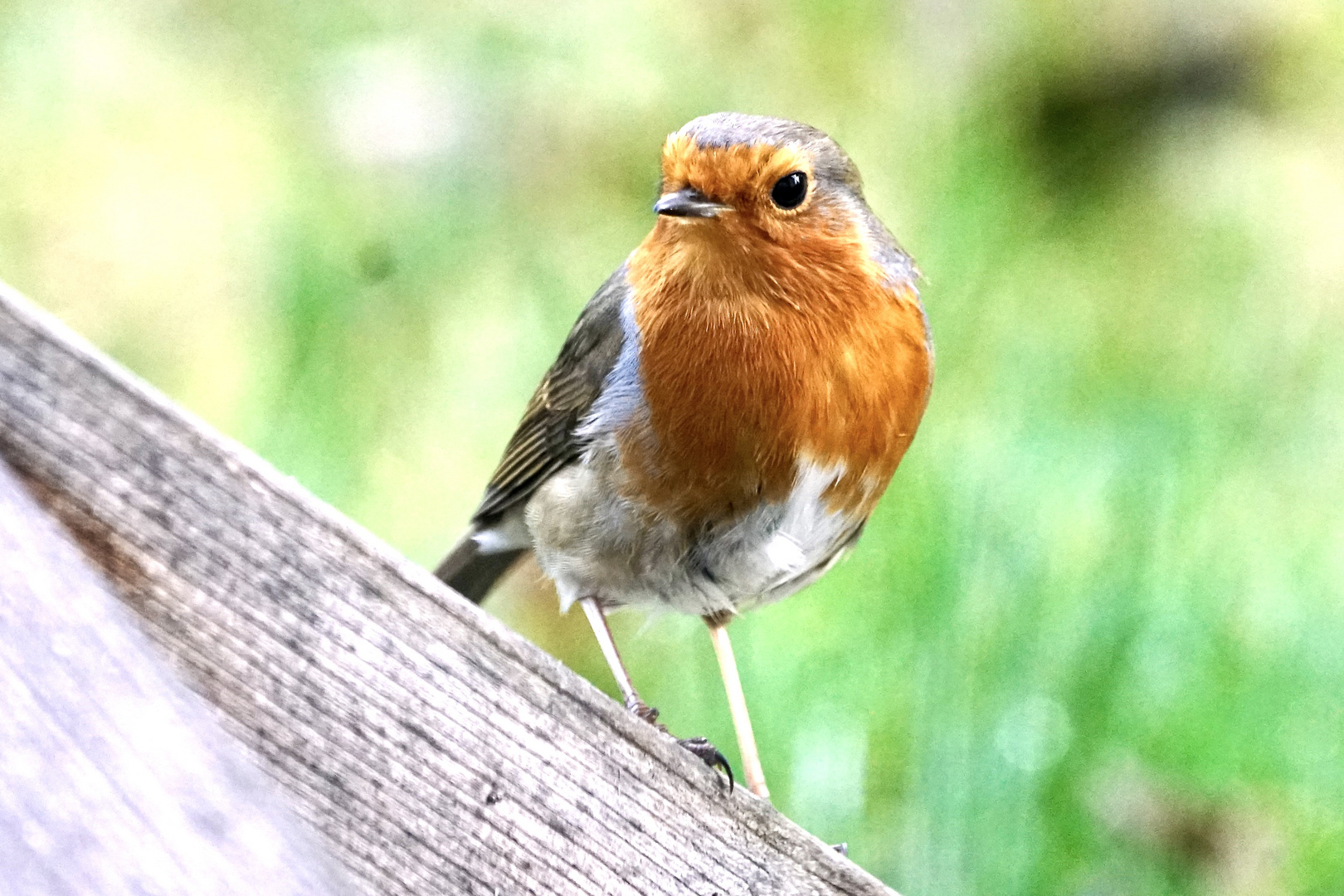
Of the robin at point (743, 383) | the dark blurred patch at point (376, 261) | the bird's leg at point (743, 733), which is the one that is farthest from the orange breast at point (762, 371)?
the dark blurred patch at point (376, 261)

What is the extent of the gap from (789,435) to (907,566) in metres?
0.89

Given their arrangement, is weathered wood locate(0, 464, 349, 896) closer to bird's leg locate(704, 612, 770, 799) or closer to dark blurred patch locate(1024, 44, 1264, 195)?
bird's leg locate(704, 612, 770, 799)

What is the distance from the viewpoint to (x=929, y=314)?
11.0 ft

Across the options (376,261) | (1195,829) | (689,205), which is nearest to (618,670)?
(689,205)

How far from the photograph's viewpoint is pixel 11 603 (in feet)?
4.50

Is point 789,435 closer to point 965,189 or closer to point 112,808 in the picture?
point 112,808

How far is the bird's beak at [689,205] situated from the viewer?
2090 mm

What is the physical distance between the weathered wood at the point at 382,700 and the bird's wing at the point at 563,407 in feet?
3.21

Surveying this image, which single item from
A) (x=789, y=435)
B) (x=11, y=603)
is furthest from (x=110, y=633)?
(x=789, y=435)

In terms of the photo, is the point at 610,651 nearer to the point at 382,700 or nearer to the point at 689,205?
the point at 689,205

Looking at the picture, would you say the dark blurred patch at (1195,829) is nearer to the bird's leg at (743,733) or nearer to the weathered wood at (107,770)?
the bird's leg at (743,733)

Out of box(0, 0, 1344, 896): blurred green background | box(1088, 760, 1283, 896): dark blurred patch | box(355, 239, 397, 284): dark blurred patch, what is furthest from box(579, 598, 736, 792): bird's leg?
box(355, 239, 397, 284): dark blurred patch

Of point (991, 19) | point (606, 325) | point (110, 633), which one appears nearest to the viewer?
point (110, 633)

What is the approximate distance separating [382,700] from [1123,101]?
3.98 metres
